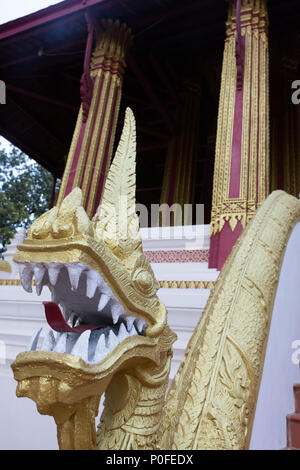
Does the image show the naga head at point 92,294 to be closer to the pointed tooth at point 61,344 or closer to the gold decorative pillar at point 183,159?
the pointed tooth at point 61,344

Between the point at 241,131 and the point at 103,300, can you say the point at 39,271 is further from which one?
the point at 241,131

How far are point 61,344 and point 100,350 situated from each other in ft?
0.23

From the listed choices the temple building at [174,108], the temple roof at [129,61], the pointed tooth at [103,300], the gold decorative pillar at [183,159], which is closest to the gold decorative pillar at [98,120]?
the temple building at [174,108]

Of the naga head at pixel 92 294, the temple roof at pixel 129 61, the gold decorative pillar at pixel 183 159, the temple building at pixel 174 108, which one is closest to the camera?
the naga head at pixel 92 294

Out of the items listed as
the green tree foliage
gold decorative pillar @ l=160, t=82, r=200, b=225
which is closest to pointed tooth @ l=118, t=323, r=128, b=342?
gold decorative pillar @ l=160, t=82, r=200, b=225

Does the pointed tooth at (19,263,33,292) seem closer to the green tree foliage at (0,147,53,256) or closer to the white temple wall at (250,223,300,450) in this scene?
the white temple wall at (250,223,300,450)

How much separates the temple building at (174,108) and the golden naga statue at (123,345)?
0.17 m

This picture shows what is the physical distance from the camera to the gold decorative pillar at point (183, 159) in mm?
6020

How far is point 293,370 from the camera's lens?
48.2 inches

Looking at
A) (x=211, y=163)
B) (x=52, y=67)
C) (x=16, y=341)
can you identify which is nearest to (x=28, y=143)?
(x=52, y=67)

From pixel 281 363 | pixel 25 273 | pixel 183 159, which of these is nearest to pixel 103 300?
pixel 25 273

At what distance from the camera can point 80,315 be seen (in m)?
0.78

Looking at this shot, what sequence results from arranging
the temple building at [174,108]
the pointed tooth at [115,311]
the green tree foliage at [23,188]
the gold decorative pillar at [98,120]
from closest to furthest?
the pointed tooth at [115,311] → the temple building at [174,108] → the gold decorative pillar at [98,120] → the green tree foliage at [23,188]
